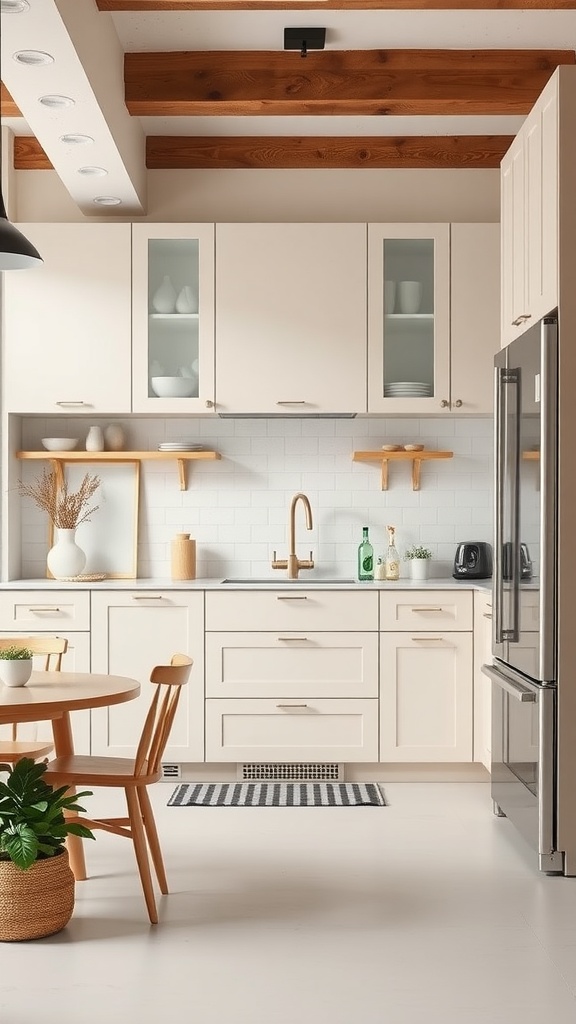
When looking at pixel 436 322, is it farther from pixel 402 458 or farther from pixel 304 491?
pixel 304 491

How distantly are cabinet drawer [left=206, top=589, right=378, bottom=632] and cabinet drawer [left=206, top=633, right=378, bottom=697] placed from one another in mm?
43

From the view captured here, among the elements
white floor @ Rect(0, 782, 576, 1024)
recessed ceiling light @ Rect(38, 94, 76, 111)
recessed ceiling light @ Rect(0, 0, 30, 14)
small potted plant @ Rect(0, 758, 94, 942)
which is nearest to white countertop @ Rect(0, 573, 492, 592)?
white floor @ Rect(0, 782, 576, 1024)

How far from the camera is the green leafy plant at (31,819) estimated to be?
9.86 feet

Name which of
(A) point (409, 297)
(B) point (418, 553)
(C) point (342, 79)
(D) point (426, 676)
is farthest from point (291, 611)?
(C) point (342, 79)

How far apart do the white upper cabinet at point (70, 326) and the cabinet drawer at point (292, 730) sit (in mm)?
1536

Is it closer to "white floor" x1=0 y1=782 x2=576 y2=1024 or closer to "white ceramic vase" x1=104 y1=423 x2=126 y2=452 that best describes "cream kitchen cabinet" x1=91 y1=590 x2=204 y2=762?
"white floor" x1=0 y1=782 x2=576 y2=1024

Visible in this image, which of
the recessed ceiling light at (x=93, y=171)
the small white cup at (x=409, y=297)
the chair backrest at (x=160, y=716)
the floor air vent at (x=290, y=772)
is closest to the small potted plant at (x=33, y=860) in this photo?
the chair backrest at (x=160, y=716)

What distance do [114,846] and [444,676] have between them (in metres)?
1.69

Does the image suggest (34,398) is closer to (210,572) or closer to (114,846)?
(210,572)

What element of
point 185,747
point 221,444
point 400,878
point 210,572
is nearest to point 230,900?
point 400,878

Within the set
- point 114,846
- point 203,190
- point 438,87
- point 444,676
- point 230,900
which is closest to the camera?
point 230,900

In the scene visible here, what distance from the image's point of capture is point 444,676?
490cm

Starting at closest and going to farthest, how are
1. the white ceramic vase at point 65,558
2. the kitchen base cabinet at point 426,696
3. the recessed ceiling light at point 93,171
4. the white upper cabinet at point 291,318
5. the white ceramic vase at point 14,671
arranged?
the white ceramic vase at point 14,671 → the recessed ceiling light at point 93,171 → the kitchen base cabinet at point 426,696 → the white upper cabinet at point 291,318 → the white ceramic vase at point 65,558

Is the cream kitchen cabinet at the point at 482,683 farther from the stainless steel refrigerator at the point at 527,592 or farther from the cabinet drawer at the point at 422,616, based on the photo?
the stainless steel refrigerator at the point at 527,592
